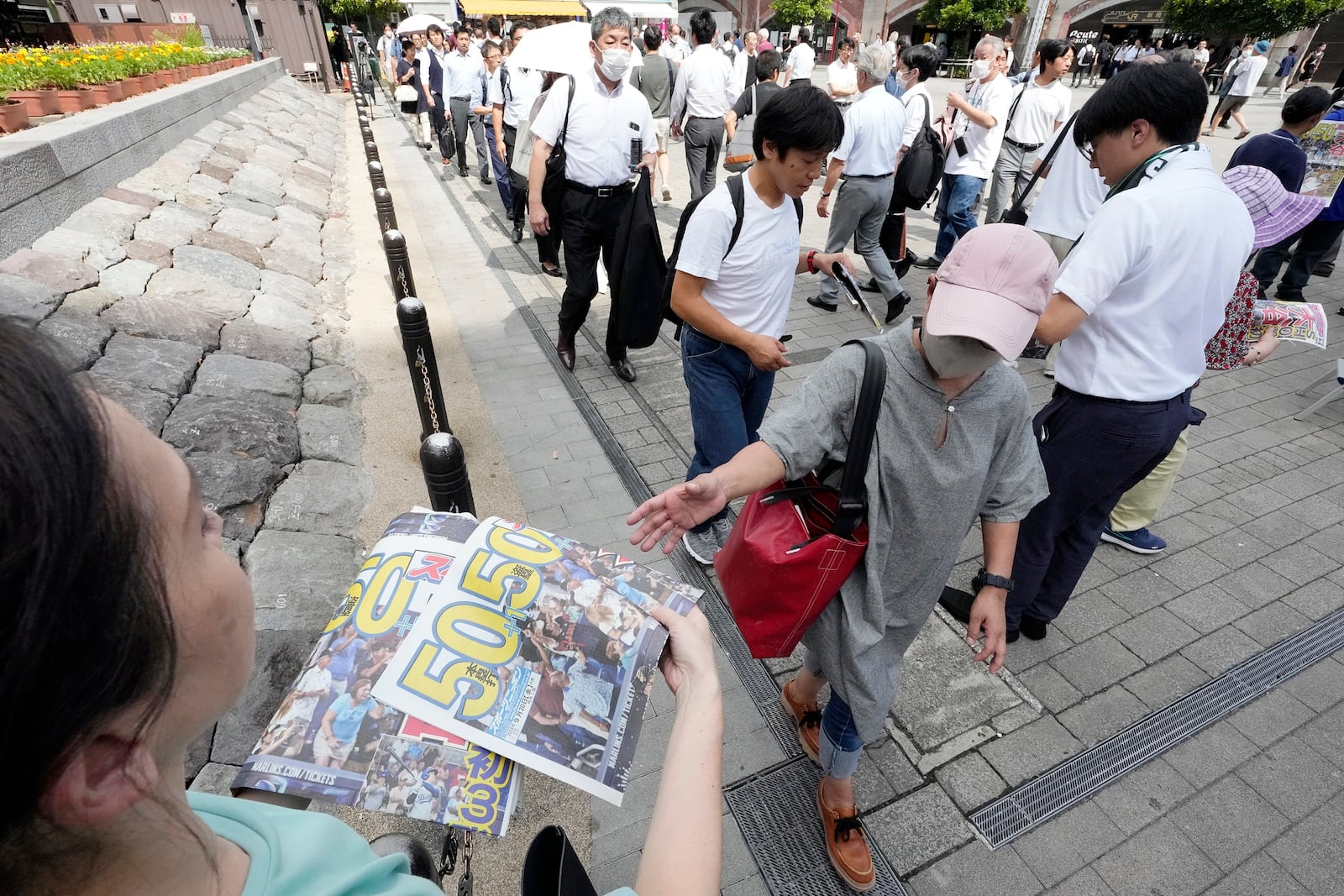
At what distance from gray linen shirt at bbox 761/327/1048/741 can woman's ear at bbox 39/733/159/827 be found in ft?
4.39

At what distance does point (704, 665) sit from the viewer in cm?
116

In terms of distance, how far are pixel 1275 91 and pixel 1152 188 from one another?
33050 mm

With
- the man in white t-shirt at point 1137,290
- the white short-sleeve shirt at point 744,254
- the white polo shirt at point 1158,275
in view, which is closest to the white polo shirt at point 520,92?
the white short-sleeve shirt at point 744,254

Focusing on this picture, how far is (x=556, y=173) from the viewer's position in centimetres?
474

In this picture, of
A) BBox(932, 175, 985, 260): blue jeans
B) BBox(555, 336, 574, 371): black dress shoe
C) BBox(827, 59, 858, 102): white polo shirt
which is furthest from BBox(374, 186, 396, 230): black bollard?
BBox(827, 59, 858, 102): white polo shirt

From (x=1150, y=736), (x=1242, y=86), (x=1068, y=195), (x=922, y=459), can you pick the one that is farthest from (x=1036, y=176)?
(x=1242, y=86)

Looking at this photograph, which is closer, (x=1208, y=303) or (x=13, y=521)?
(x=13, y=521)

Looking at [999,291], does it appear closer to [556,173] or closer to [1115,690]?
[1115,690]

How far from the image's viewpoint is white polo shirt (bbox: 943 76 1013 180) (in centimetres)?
622

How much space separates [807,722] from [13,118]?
683cm

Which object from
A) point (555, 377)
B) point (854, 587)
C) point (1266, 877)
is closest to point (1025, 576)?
point (1266, 877)

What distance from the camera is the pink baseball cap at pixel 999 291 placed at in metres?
1.50

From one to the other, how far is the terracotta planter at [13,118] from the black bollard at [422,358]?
4.03 m

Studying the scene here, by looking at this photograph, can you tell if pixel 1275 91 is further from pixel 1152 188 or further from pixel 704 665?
pixel 704 665
